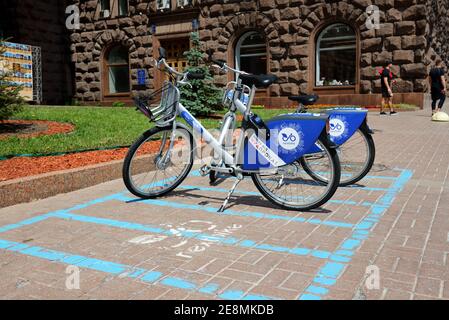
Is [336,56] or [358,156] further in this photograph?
[336,56]

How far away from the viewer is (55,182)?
6.20m

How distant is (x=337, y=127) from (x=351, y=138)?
0.89 feet

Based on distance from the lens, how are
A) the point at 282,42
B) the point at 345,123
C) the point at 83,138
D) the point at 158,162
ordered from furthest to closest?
the point at 282,42
the point at 83,138
the point at 345,123
the point at 158,162

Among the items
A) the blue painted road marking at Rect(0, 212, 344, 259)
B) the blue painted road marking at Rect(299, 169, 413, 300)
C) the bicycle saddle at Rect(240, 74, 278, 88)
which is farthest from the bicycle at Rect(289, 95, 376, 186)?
the blue painted road marking at Rect(0, 212, 344, 259)

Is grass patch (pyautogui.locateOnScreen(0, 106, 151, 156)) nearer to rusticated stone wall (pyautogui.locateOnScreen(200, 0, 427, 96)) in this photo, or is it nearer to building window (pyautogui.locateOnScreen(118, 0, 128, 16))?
rusticated stone wall (pyautogui.locateOnScreen(200, 0, 427, 96))

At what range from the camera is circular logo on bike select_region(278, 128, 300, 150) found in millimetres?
5145

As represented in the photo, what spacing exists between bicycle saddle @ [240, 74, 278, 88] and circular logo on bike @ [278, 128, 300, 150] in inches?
22.2

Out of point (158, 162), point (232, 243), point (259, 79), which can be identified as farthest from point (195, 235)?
point (259, 79)

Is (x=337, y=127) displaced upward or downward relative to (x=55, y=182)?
upward

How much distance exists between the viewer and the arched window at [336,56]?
20984 mm

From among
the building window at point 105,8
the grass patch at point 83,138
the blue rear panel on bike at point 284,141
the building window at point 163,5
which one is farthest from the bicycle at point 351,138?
the building window at point 105,8

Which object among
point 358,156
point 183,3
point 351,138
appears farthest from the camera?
point 183,3

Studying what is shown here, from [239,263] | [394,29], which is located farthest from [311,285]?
[394,29]

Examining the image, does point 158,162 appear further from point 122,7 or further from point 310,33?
point 122,7
